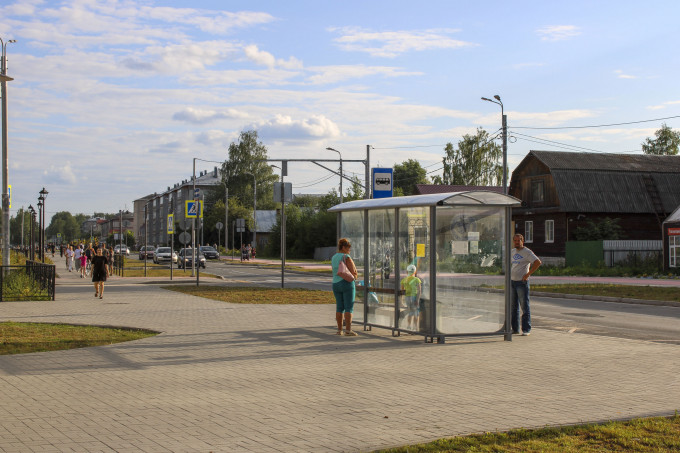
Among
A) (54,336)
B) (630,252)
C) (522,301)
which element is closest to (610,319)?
(522,301)

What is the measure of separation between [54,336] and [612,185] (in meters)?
43.7

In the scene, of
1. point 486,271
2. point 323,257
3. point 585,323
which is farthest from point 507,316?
point 323,257

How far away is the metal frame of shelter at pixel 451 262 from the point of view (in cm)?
1189

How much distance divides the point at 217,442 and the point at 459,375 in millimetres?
3967

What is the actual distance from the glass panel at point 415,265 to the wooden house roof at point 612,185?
3758cm

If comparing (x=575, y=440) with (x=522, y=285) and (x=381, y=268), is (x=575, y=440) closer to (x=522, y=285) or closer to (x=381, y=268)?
(x=522, y=285)

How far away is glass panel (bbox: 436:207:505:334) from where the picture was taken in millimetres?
11945

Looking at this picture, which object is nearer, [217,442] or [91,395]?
[217,442]

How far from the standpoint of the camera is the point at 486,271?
12141 millimetres

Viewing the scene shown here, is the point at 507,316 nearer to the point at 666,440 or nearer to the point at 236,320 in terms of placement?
the point at 236,320

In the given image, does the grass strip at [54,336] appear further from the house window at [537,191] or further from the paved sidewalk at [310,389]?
the house window at [537,191]

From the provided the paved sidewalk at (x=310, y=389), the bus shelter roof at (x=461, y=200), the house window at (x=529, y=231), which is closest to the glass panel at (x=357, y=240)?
the paved sidewalk at (x=310, y=389)

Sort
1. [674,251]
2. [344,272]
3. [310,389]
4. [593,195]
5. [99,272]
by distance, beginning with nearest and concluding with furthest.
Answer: [310,389] < [344,272] < [99,272] < [674,251] < [593,195]

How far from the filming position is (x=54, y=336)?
1239cm
